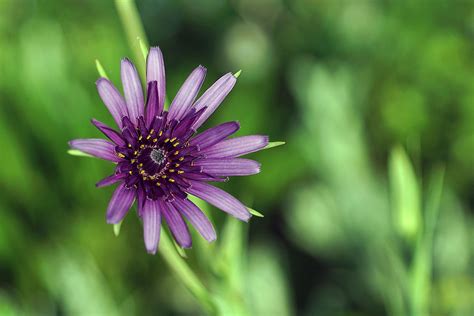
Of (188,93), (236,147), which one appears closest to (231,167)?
(236,147)

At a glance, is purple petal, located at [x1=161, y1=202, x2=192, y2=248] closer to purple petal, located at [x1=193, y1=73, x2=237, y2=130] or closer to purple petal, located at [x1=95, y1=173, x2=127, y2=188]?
purple petal, located at [x1=95, y1=173, x2=127, y2=188]

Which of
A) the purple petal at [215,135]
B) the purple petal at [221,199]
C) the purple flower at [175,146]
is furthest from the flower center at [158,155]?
the purple petal at [221,199]

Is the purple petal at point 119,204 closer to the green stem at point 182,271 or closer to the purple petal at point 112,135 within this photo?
the purple petal at point 112,135

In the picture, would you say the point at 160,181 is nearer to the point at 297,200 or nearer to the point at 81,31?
the point at 297,200

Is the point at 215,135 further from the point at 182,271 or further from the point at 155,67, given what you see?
the point at 182,271

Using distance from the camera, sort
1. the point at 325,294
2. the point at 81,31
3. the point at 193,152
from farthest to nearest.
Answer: the point at 81,31 → the point at 325,294 → the point at 193,152

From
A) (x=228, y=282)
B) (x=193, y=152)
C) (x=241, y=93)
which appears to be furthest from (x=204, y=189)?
(x=241, y=93)
